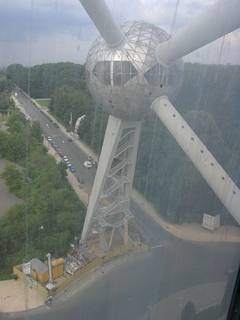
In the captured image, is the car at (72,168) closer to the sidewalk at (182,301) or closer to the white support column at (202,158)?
the white support column at (202,158)

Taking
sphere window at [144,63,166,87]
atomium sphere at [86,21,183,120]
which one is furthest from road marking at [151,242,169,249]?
sphere window at [144,63,166,87]

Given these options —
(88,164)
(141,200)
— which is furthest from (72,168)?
(141,200)

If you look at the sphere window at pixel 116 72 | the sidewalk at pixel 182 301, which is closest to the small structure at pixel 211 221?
the sidewalk at pixel 182 301

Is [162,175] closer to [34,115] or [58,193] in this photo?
[58,193]

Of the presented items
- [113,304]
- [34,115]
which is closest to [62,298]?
[113,304]

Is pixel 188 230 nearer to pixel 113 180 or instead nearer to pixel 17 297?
pixel 113 180

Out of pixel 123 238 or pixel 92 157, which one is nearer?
pixel 123 238
